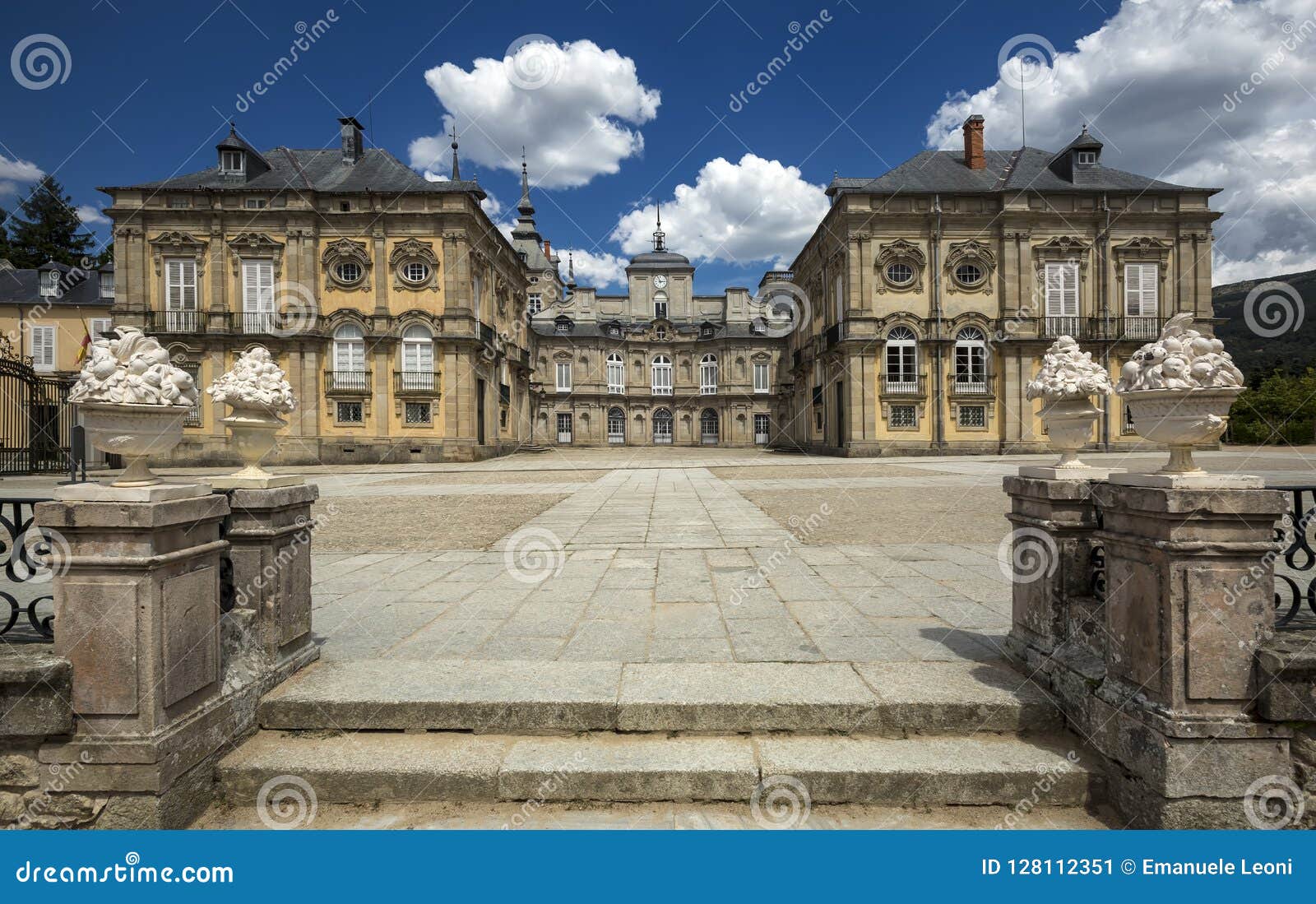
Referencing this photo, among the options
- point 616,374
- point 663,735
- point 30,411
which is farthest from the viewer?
point 616,374

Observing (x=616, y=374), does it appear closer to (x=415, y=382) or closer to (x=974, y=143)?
(x=415, y=382)

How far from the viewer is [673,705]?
3057 mm

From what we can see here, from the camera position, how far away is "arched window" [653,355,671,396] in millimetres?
56281

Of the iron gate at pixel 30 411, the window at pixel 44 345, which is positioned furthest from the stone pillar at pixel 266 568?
the window at pixel 44 345

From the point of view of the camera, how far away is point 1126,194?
27.5m

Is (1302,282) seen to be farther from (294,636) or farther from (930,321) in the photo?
(294,636)

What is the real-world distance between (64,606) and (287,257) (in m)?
28.6

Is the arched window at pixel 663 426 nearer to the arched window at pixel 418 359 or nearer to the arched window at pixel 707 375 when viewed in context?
the arched window at pixel 707 375

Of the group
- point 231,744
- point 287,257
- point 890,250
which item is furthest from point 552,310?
point 231,744

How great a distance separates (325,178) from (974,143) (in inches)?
1225

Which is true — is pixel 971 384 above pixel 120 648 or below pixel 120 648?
above

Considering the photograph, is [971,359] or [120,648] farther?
[971,359]

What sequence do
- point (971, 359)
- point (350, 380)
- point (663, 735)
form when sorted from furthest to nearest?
point (971, 359)
point (350, 380)
point (663, 735)

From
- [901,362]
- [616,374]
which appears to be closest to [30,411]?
[901,362]
